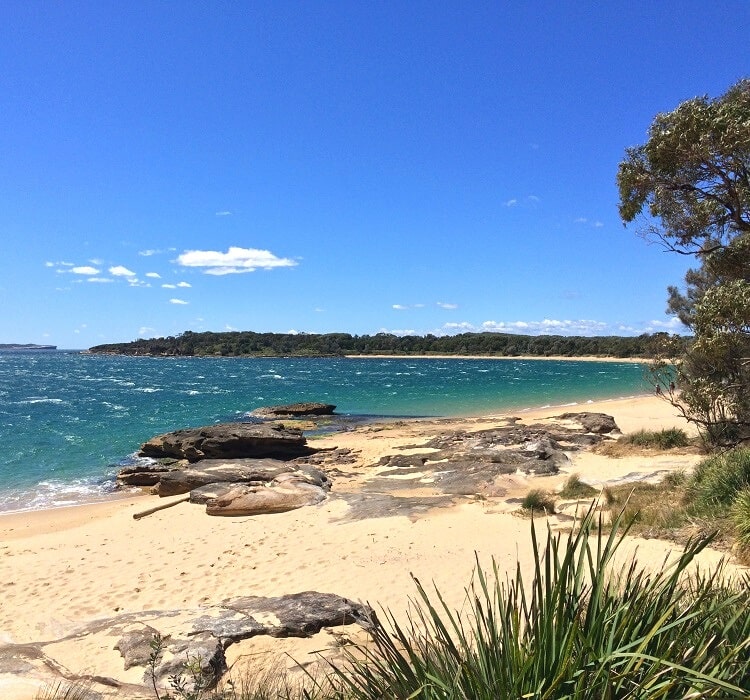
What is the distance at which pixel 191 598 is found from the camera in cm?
927

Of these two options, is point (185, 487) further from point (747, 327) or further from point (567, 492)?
point (747, 327)

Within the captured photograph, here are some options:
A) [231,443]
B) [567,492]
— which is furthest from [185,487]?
[567,492]

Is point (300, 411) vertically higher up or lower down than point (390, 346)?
lower down

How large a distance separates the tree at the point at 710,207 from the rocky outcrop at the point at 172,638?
249 inches

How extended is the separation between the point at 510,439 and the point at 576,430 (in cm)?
565

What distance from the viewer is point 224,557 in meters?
11.3

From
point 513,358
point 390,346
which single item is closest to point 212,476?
point 513,358

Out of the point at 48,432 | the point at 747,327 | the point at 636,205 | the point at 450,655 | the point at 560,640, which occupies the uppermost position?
the point at 636,205

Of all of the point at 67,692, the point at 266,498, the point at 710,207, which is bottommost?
the point at 266,498

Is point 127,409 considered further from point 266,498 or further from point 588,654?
point 588,654

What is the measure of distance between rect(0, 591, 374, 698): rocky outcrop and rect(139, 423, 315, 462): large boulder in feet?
58.8

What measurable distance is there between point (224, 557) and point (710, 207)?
11052mm

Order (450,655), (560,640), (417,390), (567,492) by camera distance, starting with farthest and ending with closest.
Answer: (417,390), (567,492), (450,655), (560,640)

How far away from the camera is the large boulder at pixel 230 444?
25.5 m
